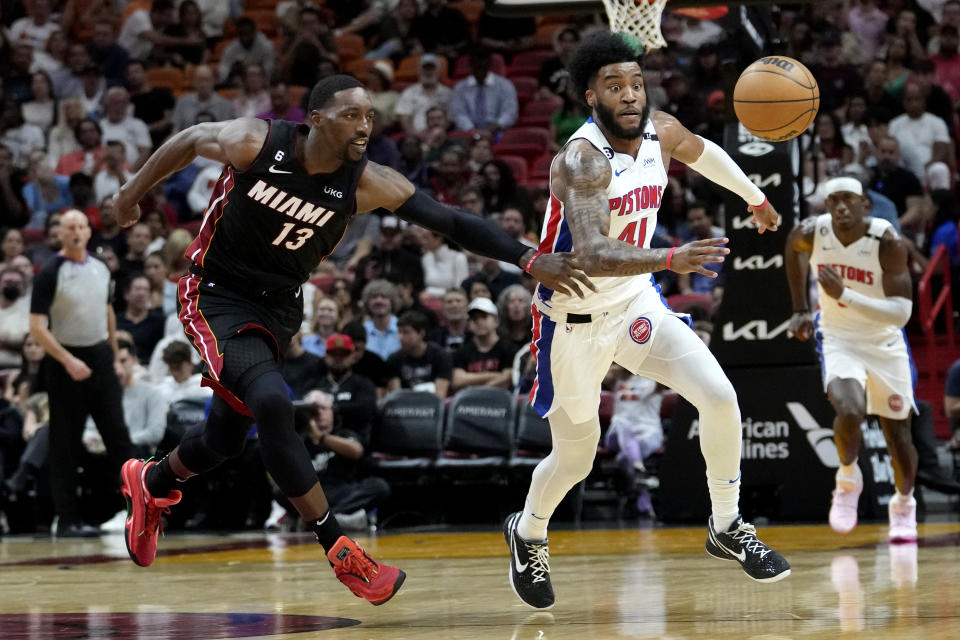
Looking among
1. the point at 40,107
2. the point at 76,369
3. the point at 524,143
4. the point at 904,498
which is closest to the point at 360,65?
the point at 524,143

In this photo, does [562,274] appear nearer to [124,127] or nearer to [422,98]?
[422,98]

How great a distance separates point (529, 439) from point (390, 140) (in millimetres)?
5234

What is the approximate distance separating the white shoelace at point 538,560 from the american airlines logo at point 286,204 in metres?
1.51

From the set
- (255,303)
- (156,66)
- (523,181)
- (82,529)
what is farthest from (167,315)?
(255,303)

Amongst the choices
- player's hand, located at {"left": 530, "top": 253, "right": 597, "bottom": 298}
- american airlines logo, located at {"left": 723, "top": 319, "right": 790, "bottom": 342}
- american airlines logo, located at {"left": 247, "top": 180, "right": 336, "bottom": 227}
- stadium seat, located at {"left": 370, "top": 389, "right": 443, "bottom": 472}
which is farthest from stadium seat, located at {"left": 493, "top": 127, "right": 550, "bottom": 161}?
player's hand, located at {"left": 530, "top": 253, "right": 597, "bottom": 298}

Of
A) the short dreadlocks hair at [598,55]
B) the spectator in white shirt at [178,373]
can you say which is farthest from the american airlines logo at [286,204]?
the spectator in white shirt at [178,373]

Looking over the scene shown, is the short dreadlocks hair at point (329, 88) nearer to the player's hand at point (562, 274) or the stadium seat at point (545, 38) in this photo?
the player's hand at point (562, 274)

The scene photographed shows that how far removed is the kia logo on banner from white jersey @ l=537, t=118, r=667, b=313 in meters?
4.55

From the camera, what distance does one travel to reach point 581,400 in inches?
207

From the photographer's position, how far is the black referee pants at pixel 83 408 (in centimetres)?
1007

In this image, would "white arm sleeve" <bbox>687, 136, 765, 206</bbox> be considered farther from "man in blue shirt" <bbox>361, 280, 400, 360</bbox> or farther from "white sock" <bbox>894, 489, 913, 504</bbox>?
"man in blue shirt" <bbox>361, 280, 400, 360</bbox>

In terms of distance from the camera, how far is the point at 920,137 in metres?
13.1

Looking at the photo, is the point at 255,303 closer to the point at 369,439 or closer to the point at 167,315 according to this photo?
the point at 369,439

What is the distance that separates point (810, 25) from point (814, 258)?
22.0 feet
